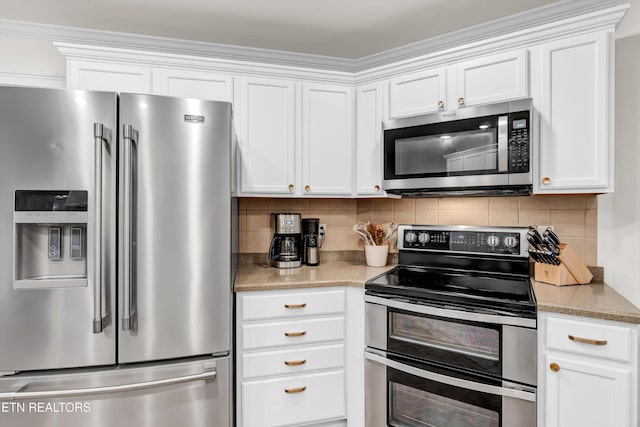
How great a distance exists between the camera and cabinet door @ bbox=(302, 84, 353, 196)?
242 cm

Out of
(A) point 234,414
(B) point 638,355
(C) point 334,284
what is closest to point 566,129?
(B) point 638,355

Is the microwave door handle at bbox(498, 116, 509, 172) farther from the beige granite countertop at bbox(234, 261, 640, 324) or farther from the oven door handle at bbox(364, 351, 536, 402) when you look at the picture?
the oven door handle at bbox(364, 351, 536, 402)

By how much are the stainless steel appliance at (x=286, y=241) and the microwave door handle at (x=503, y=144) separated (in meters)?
1.27

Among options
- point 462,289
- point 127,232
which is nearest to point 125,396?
point 127,232

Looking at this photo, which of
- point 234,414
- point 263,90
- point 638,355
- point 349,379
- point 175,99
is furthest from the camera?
point 263,90

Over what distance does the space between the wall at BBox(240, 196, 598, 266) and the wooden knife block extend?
6.5 inches

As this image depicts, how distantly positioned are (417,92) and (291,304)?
1489mm

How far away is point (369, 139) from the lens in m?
2.45

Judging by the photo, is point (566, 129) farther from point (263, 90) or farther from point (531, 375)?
Result: point (263, 90)

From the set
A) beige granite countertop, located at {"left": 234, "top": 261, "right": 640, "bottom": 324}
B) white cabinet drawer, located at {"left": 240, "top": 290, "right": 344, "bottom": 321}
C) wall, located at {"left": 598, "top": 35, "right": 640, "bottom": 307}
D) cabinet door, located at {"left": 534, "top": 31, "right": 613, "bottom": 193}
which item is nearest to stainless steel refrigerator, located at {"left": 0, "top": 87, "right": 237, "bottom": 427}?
white cabinet drawer, located at {"left": 240, "top": 290, "right": 344, "bottom": 321}

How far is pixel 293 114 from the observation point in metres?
2.38

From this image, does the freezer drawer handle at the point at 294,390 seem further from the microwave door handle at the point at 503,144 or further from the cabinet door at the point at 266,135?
the microwave door handle at the point at 503,144

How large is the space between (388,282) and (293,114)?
124 cm

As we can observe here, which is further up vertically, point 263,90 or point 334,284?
point 263,90
